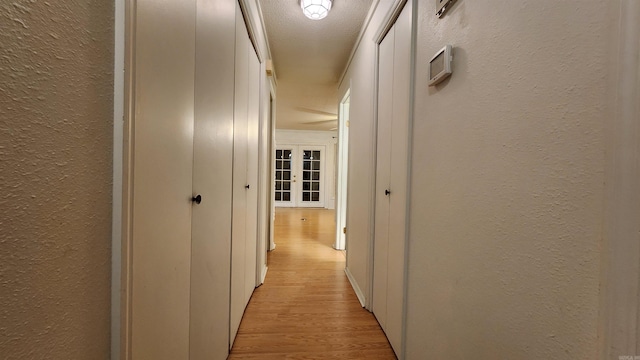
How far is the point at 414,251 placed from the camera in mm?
1221

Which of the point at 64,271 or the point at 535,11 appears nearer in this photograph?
the point at 64,271

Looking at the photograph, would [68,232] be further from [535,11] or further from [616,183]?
[535,11]

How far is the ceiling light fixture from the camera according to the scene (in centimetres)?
177

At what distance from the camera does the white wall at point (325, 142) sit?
7.12 meters

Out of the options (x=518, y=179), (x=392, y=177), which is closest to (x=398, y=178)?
(x=392, y=177)

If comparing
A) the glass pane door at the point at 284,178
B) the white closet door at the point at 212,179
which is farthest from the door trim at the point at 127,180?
the glass pane door at the point at 284,178

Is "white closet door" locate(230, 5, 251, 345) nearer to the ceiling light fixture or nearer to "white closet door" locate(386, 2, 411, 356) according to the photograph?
the ceiling light fixture

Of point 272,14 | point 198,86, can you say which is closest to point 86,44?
point 198,86

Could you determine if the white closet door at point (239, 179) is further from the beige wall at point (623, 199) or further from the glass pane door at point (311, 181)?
the glass pane door at point (311, 181)

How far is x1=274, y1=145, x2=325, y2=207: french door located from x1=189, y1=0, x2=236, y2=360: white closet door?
5.93 meters

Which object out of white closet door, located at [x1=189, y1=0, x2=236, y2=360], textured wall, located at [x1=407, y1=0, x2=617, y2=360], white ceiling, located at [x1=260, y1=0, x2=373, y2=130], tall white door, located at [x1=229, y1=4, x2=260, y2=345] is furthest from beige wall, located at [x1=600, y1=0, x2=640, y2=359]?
white ceiling, located at [x1=260, y1=0, x2=373, y2=130]

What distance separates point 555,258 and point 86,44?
1.05 m

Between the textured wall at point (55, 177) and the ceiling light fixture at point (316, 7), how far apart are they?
163cm

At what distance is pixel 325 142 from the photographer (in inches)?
284
